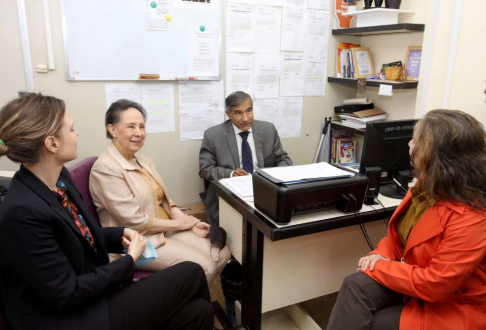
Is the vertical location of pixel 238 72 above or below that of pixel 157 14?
below

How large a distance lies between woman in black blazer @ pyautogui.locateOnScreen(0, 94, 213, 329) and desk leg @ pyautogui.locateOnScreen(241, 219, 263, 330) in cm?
35

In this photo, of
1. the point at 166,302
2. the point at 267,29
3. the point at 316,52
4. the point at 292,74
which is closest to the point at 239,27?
the point at 267,29

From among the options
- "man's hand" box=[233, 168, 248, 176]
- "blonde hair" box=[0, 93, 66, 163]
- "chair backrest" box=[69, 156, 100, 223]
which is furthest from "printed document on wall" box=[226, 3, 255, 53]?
"blonde hair" box=[0, 93, 66, 163]

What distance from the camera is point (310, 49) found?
323 cm

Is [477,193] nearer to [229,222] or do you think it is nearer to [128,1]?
[229,222]

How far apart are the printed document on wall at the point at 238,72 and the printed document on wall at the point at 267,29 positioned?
133 mm

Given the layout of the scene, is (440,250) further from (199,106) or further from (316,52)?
(316,52)

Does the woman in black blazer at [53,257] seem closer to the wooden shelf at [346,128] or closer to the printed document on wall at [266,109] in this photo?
the printed document on wall at [266,109]

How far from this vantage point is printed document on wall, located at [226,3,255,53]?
2.88 metres

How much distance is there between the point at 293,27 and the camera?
3.12 meters

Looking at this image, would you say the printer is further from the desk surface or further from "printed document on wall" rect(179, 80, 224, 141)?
"printed document on wall" rect(179, 80, 224, 141)

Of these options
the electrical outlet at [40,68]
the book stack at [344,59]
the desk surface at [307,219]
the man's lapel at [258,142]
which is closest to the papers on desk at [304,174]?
the desk surface at [307,219]

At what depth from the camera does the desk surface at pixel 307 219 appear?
1427mm

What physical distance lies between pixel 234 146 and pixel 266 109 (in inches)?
24.0
